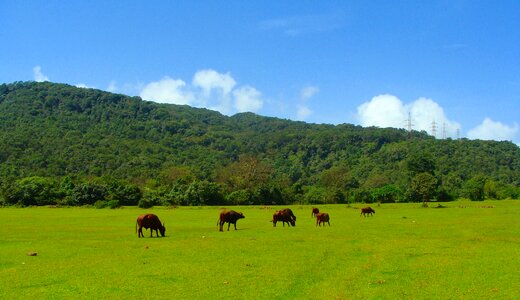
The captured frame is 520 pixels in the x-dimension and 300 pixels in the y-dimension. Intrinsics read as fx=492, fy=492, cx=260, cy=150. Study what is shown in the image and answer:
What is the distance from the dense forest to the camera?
309 ft

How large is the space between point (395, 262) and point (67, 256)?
1442cm

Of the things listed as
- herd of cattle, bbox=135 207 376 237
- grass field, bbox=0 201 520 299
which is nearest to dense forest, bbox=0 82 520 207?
herd of cattle, bbox=135 207 376 237

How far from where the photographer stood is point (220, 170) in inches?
5615

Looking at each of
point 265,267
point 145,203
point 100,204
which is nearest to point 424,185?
point 145,203

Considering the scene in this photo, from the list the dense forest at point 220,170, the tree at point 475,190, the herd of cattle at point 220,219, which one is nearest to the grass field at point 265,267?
the herd of cattle at point 220,219

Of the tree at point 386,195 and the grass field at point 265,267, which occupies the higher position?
the tree at point 386,195

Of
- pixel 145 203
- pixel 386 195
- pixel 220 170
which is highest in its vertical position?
pixel 220 170

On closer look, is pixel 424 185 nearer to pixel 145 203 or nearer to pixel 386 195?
pixel 386 195

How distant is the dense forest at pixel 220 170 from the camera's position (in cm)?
9431

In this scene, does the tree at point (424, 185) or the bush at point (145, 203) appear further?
the tree at point (424, 185)

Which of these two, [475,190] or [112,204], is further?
[475,190]

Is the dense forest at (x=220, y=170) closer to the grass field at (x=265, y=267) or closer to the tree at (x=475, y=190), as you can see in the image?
the tree at (x=475, y=190)

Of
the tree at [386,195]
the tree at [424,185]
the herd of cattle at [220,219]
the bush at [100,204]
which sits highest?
the tree at [424,185]

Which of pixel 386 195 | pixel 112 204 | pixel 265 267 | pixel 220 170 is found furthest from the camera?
pixel 220 170
